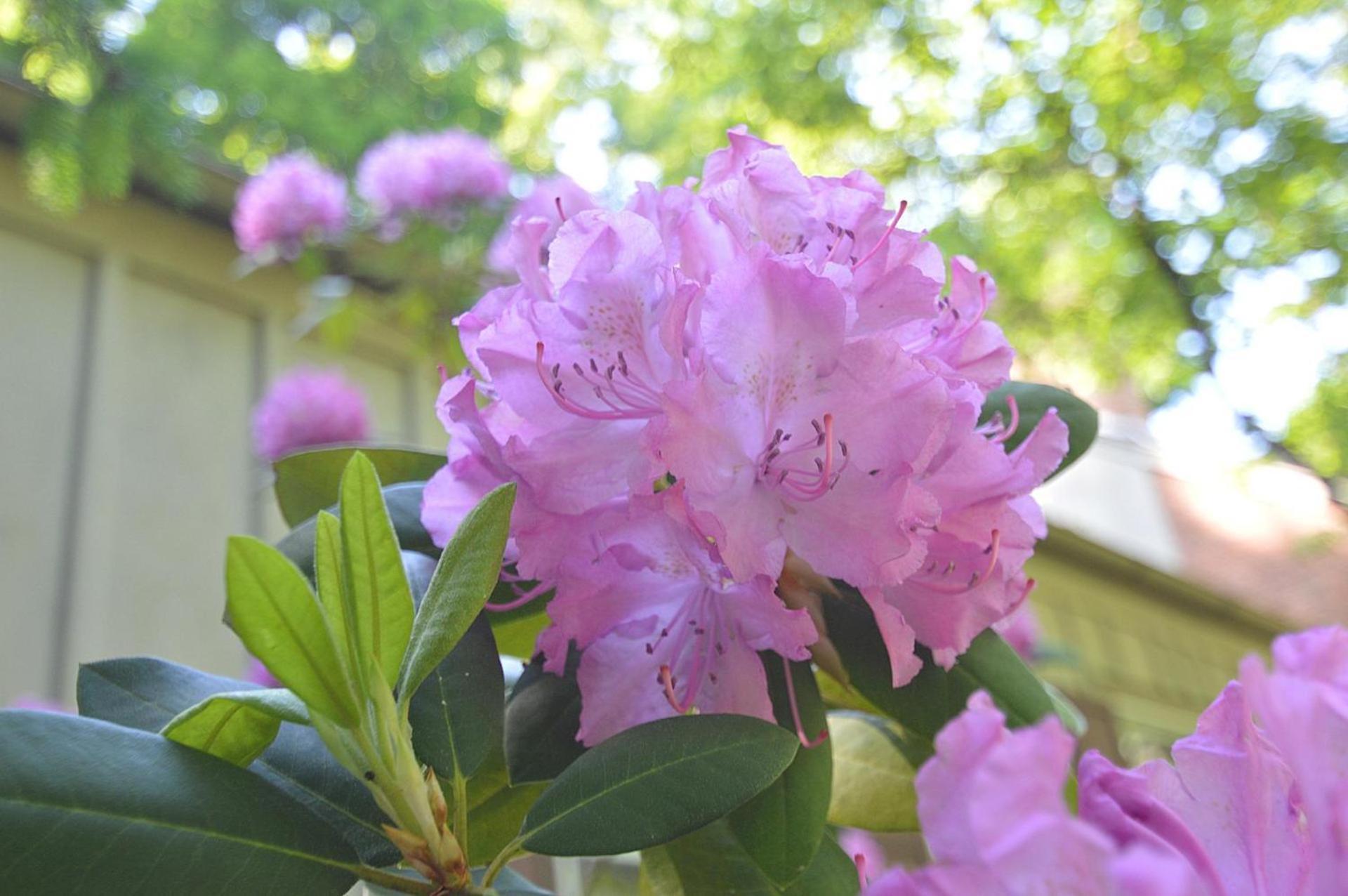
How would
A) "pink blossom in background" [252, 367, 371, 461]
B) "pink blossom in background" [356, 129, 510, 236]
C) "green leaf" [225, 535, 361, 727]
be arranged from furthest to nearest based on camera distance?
"pink blossom in background" [356, 129, 510, 236] < "pink blossom in background" [252, 367, 371, 461] < "green leaf" [225, 535, 361, 727]

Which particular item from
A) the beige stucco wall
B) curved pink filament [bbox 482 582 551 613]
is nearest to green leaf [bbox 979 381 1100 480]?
curved pink filament [bbox 482 582 551 613]

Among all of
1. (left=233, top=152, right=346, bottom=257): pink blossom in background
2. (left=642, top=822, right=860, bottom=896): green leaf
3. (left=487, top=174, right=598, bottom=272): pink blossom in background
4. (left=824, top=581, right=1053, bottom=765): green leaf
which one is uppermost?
(left=233, top=152, right=346, bottom=257): pink blossom in background

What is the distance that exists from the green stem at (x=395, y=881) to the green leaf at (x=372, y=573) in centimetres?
6

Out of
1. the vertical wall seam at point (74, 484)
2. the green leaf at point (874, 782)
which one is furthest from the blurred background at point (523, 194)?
the green leaf at point (874, 782)

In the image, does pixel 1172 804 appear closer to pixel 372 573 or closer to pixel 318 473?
pixel 372 573

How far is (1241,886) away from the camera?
29 cm

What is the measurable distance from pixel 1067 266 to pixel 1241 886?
145 inches

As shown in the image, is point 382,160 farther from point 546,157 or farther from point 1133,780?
point 546,157

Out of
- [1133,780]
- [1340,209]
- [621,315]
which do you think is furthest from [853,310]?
[1340,209]

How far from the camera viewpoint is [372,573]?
351mm

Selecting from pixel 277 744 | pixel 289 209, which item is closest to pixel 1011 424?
pixel 277 744

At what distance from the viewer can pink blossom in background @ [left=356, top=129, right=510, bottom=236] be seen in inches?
69.2

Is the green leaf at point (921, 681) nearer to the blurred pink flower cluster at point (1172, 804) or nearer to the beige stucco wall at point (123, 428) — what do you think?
the blurred pink flower cluster at point (1172, 804)

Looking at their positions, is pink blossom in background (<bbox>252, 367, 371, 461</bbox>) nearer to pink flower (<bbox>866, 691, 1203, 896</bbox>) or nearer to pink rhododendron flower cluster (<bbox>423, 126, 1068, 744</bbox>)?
pink rhododendron flower cluster (<bbox>423, 126, 1068, 744</bbox>)
